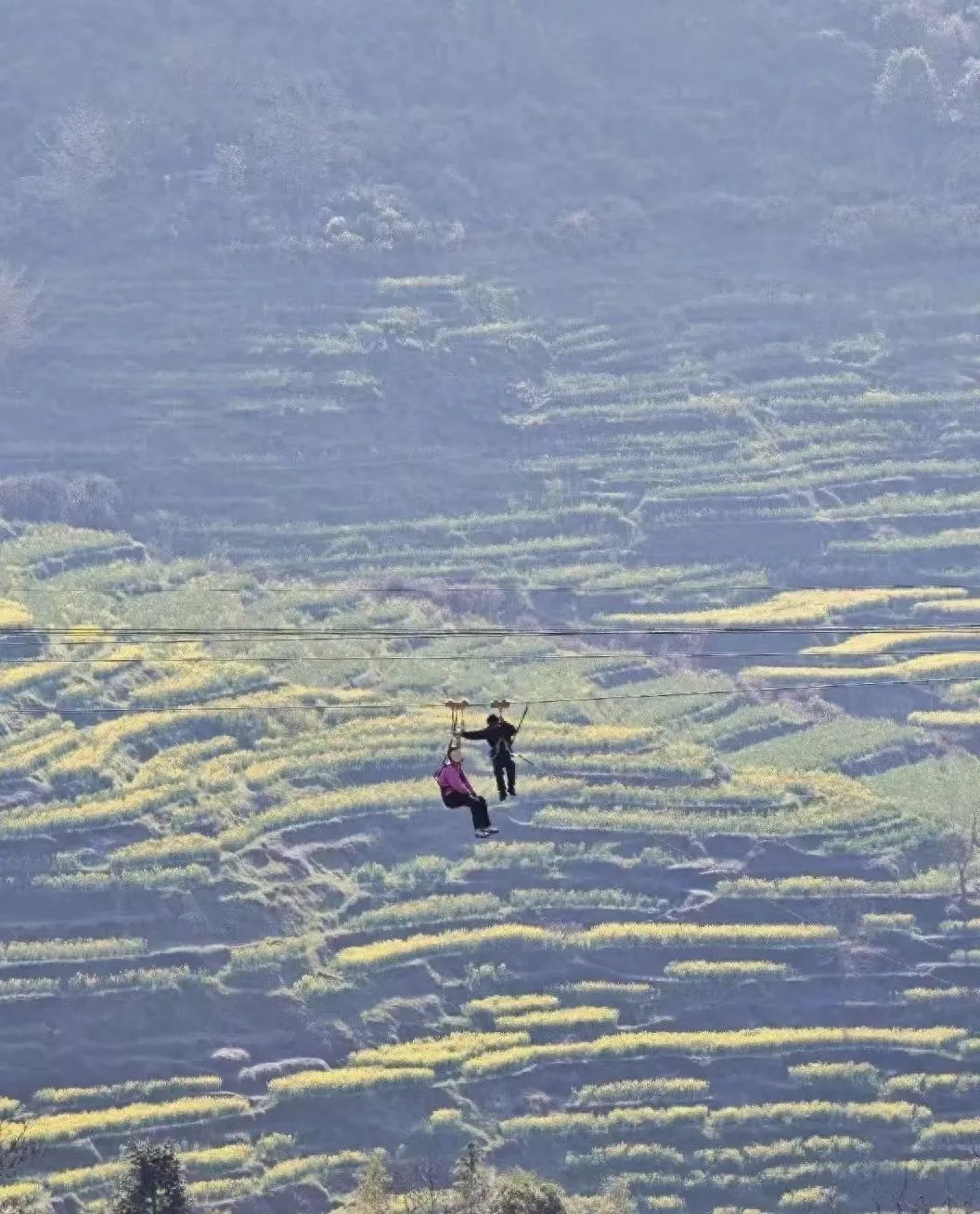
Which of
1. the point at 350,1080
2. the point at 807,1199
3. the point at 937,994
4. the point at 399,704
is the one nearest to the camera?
the point at 807,1199

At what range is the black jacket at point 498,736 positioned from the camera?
102ft

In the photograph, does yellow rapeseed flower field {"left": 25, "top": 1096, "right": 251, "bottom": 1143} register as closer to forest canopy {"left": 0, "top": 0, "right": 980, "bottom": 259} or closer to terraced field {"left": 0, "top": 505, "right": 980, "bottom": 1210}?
terraced field {"left": 0, "top": 505, "right": 980, "bottom": 1210}

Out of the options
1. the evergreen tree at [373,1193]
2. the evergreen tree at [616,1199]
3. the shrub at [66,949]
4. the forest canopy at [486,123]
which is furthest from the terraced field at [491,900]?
the forest canopy at [486,123]

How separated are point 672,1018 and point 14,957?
12.4 metres

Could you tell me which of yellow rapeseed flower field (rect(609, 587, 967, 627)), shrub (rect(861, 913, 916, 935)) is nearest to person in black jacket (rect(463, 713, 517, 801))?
shrub (rect(861, 913, 916, 935))

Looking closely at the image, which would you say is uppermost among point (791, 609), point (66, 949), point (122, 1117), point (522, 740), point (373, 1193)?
point (791, 609)

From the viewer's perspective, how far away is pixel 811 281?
83938 millimetres

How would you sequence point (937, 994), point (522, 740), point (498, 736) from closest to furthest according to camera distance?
point (498, 736) → point (937, 994) → point (522, 740)

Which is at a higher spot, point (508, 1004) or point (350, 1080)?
point (508, 1004)

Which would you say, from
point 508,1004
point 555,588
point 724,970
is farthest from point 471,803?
point 555,588

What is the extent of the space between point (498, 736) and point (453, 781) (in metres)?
1.15

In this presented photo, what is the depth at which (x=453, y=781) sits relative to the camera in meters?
32.3

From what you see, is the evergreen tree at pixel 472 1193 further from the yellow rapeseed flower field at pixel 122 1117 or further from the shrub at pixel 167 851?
the shrub at pixel 167 851

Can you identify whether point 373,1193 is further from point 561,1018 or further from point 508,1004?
point 508,1004
